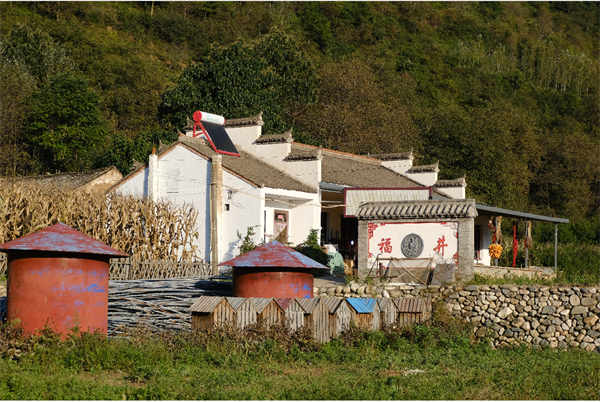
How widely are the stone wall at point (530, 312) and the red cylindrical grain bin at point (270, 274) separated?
3968 mm

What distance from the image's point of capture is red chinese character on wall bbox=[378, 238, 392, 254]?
802 inches

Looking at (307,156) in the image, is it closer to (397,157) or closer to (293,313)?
(397,157)

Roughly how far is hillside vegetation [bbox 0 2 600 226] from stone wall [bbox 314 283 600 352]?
22.8 m

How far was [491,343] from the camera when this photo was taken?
1692cm

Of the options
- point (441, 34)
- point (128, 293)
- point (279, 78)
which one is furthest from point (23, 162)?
point (441, 34)

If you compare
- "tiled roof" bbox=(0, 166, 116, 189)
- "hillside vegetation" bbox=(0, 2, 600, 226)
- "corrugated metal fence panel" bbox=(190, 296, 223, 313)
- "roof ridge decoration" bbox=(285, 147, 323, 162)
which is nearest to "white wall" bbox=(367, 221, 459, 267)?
"corrugated metal fence panel" bbox=(190, 296, 223, 313)

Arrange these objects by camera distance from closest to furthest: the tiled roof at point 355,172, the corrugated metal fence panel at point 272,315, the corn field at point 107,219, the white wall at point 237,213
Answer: the corrugated metal fence panel at point 272,315 → the corn field at point 107,219 → the white wall at point 237,213 → the tiled roof at point 355,172

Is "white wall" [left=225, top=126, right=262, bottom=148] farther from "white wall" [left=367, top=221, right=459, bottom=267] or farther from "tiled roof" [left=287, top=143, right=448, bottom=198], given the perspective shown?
"white wall" [left=367, top=221, right=459, bottom=267]

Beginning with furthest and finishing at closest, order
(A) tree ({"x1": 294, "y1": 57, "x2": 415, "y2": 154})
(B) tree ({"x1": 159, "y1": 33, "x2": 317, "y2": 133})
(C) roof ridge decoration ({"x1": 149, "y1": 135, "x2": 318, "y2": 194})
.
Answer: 1. (A) tree ({"x1": 294, "y1": 57, "x2": 415, "y2": 154})
2. (B) tree ({"x1": 159, "y1": 33, "x2": 317, "y2": 133})
3. (C) roof ridge decoration ({"x1": 149, "y1": 135, "x2": 318, "y2": 194})

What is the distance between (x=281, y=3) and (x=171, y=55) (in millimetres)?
20391

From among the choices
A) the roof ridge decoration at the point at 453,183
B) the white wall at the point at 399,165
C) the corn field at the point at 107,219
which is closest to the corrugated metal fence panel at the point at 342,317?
the corn field at the point at 107,219

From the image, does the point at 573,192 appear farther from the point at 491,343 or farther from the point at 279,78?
the point at 491,343

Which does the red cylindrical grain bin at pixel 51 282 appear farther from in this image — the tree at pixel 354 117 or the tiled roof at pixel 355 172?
the tree at pixel 354 117

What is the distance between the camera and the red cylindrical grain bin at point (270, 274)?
616 inches
